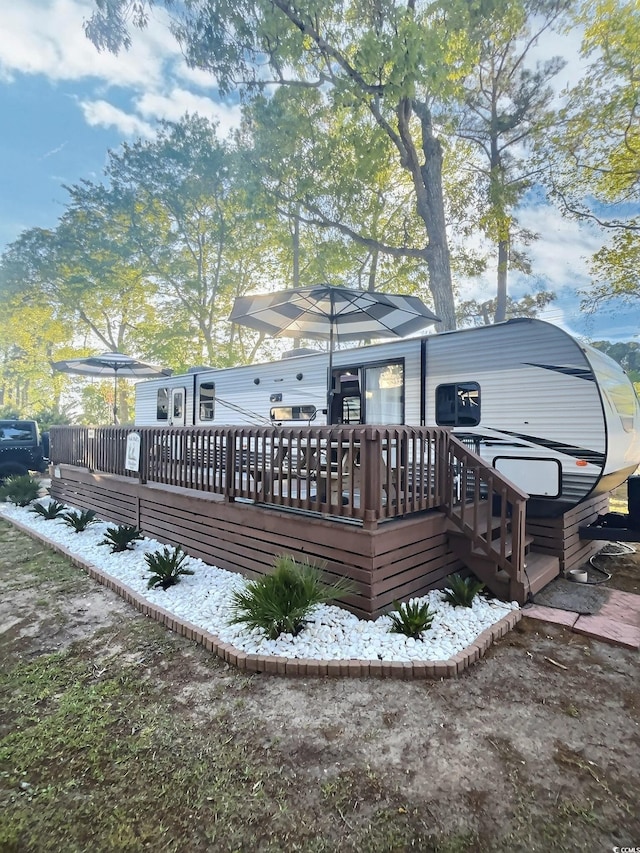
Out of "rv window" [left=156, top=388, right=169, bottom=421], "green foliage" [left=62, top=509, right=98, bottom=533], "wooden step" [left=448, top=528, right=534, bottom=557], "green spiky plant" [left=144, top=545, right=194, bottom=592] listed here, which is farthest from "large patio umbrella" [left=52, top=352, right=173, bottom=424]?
"wooden step" [left=448, top=528, right=534, bottom=557]

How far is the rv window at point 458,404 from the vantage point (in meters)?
5.78

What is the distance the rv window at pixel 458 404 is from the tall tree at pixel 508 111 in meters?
10.1

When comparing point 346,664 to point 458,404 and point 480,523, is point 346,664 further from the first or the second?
point 458,404

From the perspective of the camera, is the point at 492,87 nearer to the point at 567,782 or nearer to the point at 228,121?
the point at 228,121

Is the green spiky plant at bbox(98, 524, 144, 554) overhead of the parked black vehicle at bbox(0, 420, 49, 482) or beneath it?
beneath

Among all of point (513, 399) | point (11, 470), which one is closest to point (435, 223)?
point (513, 399)

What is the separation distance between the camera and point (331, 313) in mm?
6398

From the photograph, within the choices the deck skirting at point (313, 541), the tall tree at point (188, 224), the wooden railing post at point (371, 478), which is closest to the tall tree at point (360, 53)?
the tall tree at point (188, 224)

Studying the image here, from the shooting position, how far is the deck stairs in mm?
4102

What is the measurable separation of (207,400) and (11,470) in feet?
18.1

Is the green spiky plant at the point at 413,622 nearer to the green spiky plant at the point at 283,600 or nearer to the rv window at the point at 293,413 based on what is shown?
the green spiky plant at the point at 283,600

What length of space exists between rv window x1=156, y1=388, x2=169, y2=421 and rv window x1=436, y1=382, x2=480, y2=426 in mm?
7825

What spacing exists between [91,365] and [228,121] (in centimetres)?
1780

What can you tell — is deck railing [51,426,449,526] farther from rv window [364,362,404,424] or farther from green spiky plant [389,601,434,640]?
rv window [364,362,404,424]
